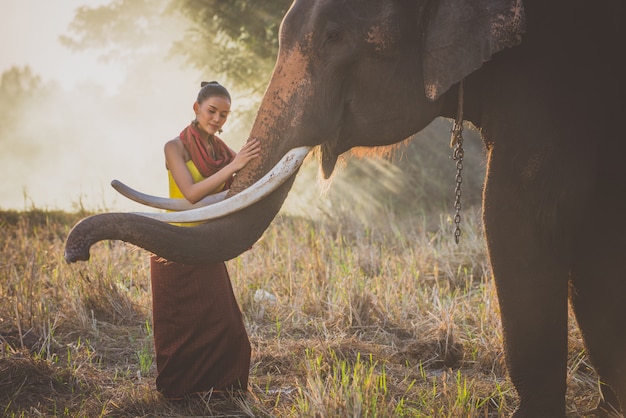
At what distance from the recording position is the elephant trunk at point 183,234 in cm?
265

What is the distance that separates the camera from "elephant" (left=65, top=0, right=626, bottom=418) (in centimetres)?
297

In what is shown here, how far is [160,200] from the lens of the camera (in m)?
3.37

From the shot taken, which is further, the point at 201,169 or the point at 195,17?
the point at 195,17

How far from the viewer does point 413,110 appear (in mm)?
3311

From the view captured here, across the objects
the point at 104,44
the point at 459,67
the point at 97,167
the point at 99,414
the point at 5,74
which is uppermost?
the point at 5,74

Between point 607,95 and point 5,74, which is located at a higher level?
point 5,74

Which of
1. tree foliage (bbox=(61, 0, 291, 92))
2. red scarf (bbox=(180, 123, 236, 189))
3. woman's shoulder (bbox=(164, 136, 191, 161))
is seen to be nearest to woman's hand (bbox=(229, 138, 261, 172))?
red scarf (bbox=(180, 123, 236, 189))

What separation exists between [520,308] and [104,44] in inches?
629

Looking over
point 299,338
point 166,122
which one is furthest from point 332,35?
point 166,122

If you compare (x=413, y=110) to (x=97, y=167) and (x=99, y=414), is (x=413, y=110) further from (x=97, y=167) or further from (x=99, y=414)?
(x=97, y=167)

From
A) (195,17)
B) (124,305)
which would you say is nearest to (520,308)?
(124,305)

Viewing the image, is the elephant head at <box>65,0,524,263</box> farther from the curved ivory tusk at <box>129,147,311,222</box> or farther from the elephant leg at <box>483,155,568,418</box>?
the elephant leg at <box>483,155,568,418</box>

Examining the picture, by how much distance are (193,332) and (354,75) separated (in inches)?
62.0

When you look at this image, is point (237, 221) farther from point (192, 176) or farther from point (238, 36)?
point (238, 36)
